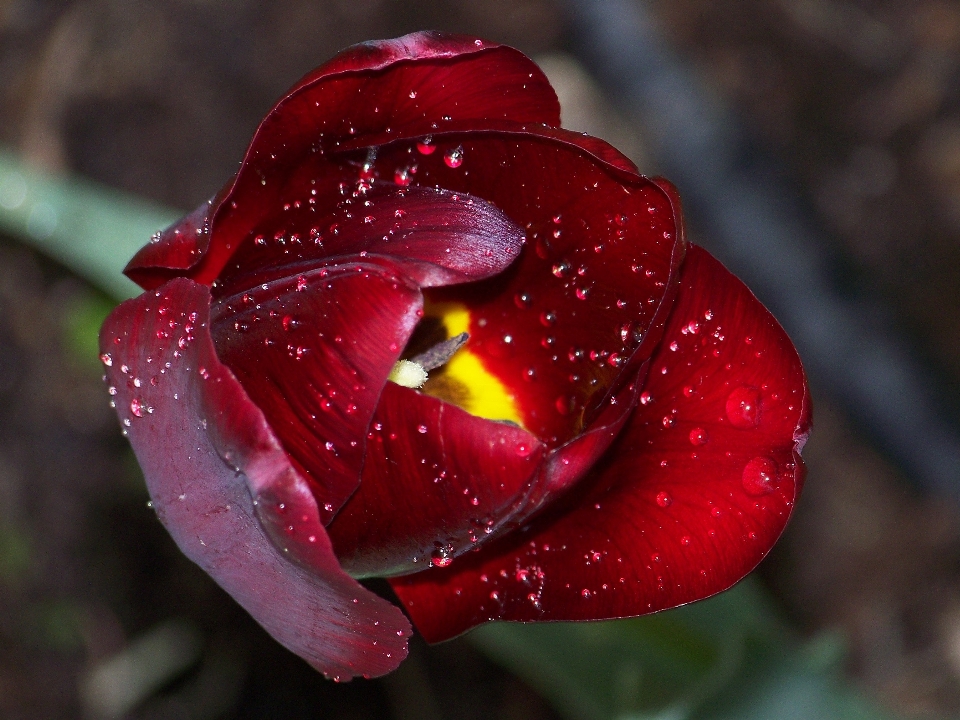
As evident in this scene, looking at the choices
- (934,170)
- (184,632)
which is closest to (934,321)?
(934,170)

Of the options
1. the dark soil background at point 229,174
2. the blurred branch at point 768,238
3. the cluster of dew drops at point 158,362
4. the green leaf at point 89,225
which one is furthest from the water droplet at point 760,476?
→ the blurred branch at point 768,238

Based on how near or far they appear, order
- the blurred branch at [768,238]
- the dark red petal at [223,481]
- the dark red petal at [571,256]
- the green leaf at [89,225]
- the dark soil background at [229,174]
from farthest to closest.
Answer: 1. the blurred branch at [768,238]
2. the dark soil background at [229,174]
3. the green leaf at [89,225]
4. the dark red petal at [571,256]
5. the dark red petal at [223,481]

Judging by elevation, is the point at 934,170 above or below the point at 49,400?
above

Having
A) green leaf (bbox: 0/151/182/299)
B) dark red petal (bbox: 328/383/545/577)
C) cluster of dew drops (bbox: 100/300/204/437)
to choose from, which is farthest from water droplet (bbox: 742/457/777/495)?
green leaf (bbox: 0/151/182/299)

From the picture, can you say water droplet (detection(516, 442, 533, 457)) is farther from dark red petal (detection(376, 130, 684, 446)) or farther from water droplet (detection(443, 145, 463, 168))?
water droplet (detection(443, 145, 463, 168))

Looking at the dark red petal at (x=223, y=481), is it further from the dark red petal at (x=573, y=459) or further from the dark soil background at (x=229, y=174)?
the dark soil background at (x=229, y=174)

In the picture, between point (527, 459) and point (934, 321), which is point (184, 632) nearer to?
point (527, 459)

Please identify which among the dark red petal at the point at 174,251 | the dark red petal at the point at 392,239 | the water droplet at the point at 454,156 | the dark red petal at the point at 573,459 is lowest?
the dark red petal at the point at 573,459
